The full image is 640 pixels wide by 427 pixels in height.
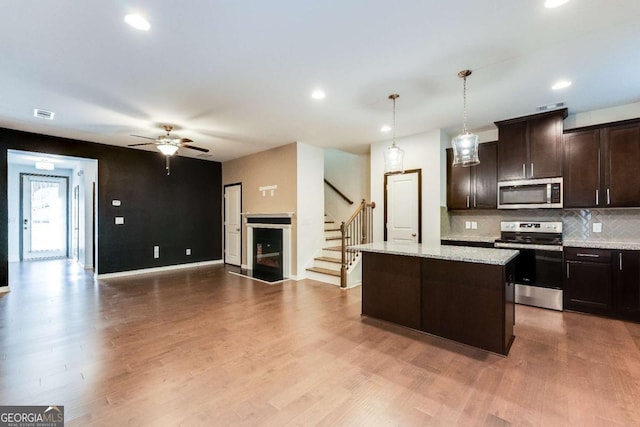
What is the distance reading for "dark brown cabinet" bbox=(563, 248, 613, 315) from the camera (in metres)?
3.63

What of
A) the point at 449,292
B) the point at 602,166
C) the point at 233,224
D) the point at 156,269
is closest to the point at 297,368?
the point at 449,292

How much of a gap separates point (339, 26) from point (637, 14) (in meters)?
2.24

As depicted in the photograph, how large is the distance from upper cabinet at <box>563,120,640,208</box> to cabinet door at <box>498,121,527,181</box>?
499 mm

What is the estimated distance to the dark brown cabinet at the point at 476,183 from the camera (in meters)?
4.66

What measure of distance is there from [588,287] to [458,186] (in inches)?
87.2

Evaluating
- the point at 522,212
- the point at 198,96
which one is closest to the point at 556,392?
the point at 522,212

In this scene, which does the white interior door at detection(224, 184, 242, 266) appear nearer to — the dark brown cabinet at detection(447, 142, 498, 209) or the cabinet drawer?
the dark brown cabinet at detection(447, 142, 498, 209)

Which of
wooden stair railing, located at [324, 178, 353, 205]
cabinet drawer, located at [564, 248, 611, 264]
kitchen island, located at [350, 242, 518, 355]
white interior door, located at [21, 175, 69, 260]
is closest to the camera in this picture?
kitchen island, located at [350, 242, 518, 355]

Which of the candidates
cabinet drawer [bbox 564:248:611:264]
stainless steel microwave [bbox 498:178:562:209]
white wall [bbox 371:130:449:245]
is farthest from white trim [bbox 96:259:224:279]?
cabinet drawer [bbox 564:248:611:264]

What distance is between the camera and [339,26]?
2.26 metres

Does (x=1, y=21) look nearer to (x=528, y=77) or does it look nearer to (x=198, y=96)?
(x=198, y=96)

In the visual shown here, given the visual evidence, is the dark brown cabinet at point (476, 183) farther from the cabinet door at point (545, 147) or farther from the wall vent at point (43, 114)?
the wall vent at point (43, 114)

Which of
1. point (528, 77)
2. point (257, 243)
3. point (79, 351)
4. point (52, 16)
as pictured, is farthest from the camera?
point (257, 243)

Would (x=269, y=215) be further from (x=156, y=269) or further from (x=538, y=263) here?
(x=538, y=263)
